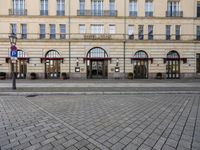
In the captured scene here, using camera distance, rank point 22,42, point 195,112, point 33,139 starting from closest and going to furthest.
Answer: point 33,139 → point 195,112 → point 22,42

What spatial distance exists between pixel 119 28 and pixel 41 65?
48.7ft

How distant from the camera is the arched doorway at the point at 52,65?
28.1m

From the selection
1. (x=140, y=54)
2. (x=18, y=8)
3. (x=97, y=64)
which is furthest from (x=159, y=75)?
(x=18, y=8)

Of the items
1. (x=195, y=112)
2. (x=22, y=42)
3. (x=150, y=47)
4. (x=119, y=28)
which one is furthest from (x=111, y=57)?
(x=195, y=112)

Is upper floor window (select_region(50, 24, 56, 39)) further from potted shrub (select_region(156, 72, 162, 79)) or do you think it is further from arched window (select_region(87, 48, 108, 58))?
potted shrub (select_region(156, 72, 162, 79))

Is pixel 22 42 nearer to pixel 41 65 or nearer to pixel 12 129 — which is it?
pixel 41 65

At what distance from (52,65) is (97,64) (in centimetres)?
782

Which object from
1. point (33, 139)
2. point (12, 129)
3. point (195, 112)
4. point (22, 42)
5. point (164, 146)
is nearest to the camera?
point (164, 146)

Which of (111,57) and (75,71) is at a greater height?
(111,57)

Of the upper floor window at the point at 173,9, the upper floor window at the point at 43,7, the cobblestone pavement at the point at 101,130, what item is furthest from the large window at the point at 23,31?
the upper floor window at the point at 173,9

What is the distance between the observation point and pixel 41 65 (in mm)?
27828

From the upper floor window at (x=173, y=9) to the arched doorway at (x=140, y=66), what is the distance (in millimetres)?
8261

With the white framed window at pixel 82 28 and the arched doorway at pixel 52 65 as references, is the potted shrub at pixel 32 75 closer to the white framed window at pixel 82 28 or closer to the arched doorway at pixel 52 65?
the arched doorway at pixel 52 65

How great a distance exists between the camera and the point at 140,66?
2869 cm
